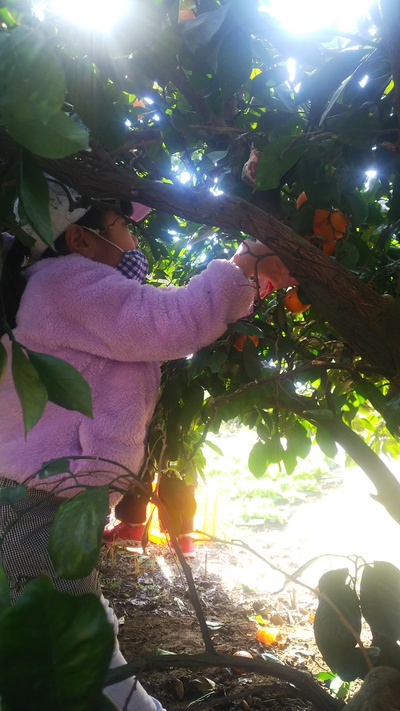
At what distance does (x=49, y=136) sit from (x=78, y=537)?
30 cm

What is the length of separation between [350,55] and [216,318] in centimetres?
41

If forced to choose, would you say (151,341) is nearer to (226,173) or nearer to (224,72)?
(226,173)

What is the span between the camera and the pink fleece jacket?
0.90 m

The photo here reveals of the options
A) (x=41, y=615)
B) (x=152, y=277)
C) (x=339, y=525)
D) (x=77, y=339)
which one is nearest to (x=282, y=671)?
(x=41, y=615)

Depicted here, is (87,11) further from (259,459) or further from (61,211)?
(259,459)

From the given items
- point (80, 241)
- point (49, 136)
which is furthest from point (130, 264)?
point (49, 136)

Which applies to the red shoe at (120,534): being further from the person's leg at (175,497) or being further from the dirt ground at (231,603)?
the person's leg at (175,497)

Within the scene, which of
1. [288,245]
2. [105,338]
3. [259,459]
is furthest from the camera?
[259,459]

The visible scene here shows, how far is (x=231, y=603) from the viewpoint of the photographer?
2.28 meters

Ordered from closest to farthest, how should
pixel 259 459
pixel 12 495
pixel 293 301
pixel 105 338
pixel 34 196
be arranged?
pixel 34 196, pixel 12 495, pixel 105 338, pixel 293 301, pixel 259 459

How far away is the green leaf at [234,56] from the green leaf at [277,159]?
96 millimetres

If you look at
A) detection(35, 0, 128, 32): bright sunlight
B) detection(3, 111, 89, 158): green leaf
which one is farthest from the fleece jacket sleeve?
detection(3, 111, 89, 158): green leaf

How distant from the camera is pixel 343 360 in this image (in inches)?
42.2

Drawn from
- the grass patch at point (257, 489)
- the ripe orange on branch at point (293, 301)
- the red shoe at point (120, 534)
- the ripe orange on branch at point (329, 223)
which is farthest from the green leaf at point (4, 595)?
the grass patch at point (257, 489)
